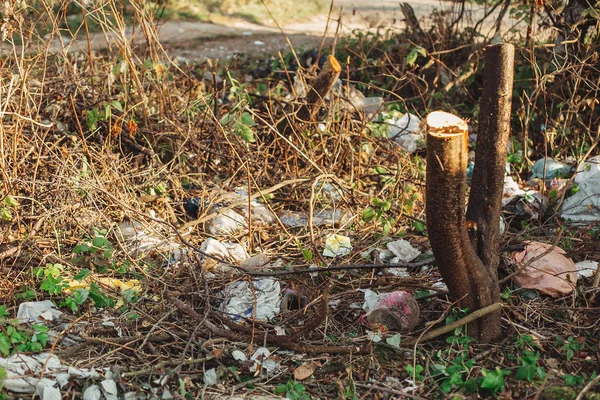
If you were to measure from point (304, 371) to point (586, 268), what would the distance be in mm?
1534

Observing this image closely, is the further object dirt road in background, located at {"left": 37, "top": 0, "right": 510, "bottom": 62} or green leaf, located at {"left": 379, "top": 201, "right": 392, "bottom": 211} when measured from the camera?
dirt road in background, located at {"left": 37, "top": 0, "right": 510, "bottom": 62}

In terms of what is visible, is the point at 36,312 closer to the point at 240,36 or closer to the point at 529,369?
the point at 529,369

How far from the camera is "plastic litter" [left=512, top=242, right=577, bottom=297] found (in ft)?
10.7

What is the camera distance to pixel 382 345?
2.99 metres

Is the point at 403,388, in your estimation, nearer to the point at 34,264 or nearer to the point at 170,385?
the point at 170,385

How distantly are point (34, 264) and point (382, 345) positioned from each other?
172cm

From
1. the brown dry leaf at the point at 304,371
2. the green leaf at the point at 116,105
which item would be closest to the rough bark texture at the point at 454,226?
the brown dry leaf at the point at 304,371

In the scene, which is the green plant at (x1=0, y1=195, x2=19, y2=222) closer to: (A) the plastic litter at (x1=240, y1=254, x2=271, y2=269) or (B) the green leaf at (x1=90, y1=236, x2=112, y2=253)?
(B) the green leaf at (x1=90, y1=236, x2=112, y2=253)

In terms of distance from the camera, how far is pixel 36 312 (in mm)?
3111

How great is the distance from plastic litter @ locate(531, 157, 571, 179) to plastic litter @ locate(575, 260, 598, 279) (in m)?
1.24

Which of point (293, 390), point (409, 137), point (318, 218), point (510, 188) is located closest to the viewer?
point (293, 390)

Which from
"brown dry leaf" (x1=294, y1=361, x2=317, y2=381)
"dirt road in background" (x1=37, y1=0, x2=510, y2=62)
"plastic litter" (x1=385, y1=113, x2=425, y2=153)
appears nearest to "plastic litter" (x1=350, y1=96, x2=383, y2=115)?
"plastic litter" (x1=385, y1=113, x2=425, y2=153)

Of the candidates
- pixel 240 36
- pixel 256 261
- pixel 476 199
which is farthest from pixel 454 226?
pixel 240 36

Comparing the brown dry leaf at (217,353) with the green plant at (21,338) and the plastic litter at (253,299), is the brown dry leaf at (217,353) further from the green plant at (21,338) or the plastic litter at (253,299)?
the green plant at (21,338)
